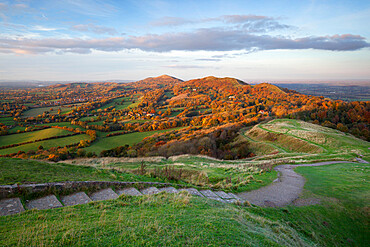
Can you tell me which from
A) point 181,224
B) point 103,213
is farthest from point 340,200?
point 103,213

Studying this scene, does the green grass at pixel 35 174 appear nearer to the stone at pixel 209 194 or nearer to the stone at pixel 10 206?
the stone at pixel 10 206

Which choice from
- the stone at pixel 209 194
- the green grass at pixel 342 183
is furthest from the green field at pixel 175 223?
the stone at pixel 209 194

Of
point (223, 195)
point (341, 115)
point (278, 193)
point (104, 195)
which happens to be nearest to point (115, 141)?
point (104, 195)

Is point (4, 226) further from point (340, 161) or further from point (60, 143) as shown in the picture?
point (60, 143)

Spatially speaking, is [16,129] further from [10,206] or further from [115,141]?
[10,206]

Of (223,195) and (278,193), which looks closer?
(223,195)
